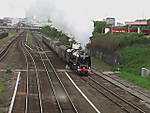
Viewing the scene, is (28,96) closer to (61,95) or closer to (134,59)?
(61,95)

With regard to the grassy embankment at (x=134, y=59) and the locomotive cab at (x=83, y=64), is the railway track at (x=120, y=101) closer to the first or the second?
the grassy embankment at (x=134, y=59)

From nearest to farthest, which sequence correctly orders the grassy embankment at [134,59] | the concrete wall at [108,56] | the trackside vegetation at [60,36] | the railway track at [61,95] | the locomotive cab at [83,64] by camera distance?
the railway track at [61,95] → the grassy embankment at [134,59] → the locomotive cab at [83,64] → the concrete wall at [108,56] → the trackside vegetation at [60,36]

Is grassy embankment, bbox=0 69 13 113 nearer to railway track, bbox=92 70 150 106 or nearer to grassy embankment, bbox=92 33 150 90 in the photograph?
railway track, bbox=92 70 150 106

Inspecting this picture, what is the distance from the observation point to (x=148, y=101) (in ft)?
75.9

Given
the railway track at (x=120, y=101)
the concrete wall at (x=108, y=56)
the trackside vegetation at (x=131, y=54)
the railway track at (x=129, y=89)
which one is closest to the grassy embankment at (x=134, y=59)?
the trackside vegetation at (x=131, y=54)

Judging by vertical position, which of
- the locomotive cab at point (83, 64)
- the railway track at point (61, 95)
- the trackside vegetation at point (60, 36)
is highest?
the trackside vegetation at point (60, 36)

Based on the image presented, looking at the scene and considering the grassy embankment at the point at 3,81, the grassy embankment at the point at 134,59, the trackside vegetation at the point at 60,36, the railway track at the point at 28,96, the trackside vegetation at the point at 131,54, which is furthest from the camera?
the trackside vegetation at the point at 60,36

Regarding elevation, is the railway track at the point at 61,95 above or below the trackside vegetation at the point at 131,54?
below

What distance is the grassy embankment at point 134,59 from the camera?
31.9m

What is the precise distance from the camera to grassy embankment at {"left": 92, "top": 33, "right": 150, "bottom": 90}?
3192cm

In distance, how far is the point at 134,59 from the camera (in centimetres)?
3950

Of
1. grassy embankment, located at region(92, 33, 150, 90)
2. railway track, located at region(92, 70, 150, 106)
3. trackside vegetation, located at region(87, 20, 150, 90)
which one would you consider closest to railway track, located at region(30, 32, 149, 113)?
railway track, located at region(92, 70, 150, 106)

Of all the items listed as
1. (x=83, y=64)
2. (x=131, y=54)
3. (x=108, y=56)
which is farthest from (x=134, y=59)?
(x=83, y=64)

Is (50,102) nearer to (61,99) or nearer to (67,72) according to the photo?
(61,99)
